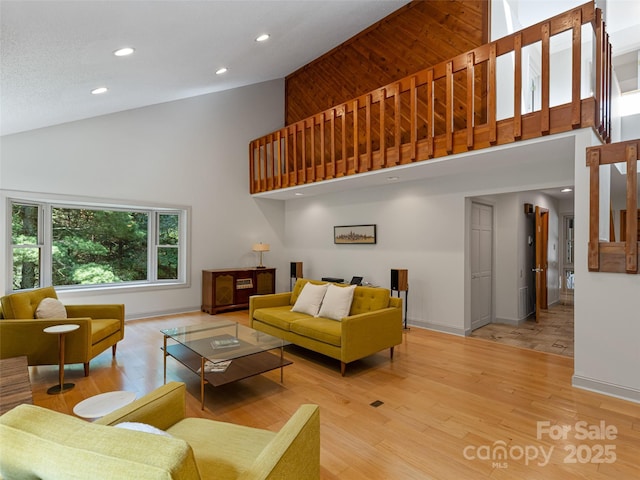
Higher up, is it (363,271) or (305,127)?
(305,127)

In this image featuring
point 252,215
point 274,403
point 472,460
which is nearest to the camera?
point 472,460

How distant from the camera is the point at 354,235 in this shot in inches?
251

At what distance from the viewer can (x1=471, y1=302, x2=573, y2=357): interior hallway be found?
14.5 ft

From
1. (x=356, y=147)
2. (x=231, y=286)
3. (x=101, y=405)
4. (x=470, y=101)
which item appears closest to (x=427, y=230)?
(x=356, y=147)

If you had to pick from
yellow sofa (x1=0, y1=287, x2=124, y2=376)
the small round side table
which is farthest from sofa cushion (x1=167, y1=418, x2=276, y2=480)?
yellow sofa (x1=0, y1=287, x2=124, y2=376)

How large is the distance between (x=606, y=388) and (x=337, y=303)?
265 centimetres

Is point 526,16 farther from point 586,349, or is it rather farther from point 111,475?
point 111,475

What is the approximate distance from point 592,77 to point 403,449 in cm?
373

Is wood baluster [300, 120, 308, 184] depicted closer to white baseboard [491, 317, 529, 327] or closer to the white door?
the white door

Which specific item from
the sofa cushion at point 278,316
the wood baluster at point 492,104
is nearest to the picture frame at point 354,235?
the sofa cushion at point 278,316

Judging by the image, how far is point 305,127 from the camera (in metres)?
6.01

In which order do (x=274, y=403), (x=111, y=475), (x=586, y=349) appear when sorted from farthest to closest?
(x=586, y=349), (x=274, y=403), (x=111, y=475)

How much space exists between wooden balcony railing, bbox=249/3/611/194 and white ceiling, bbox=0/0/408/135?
137 centimetres

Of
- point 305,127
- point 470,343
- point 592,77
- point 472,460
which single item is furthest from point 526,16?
point 472,460
